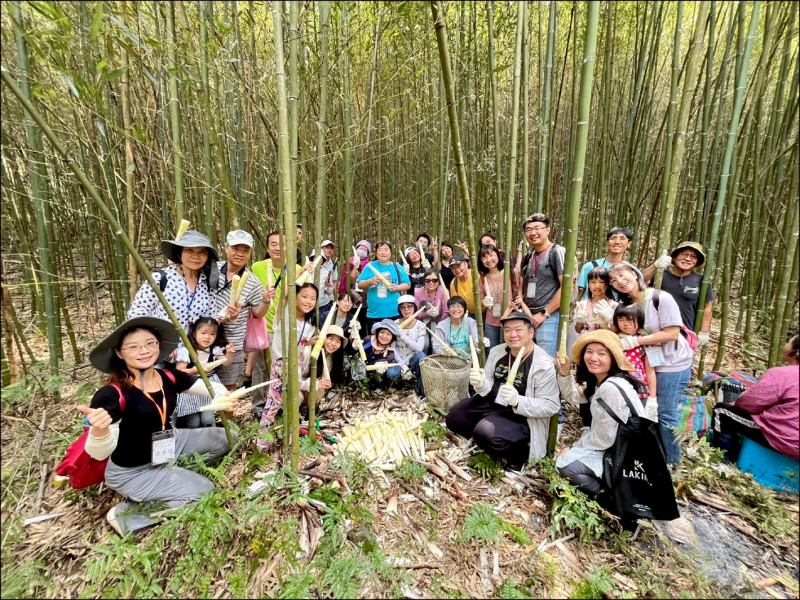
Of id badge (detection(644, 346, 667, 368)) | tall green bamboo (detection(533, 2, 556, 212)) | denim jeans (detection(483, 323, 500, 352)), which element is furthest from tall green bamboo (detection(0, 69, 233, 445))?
tall green bamboo (detection(533, 2, 556, 212))

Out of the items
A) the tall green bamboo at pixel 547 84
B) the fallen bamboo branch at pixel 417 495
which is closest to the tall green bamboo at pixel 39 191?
the fallen bamboo branch at pixel 417 495

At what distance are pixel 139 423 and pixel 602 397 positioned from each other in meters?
2.06

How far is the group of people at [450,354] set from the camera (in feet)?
5.32

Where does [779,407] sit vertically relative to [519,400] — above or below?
above

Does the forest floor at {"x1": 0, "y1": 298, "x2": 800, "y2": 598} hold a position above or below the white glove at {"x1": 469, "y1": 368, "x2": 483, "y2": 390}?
below

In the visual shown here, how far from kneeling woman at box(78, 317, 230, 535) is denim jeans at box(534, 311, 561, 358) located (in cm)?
201

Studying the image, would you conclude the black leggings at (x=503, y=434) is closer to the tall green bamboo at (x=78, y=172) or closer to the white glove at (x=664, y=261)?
the white glove at (x=664, y=261)

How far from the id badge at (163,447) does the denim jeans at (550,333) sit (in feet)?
7.21

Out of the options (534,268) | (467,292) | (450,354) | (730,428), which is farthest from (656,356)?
(467,292)

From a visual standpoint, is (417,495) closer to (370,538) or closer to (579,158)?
(370,538)

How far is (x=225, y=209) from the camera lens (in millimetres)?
2973

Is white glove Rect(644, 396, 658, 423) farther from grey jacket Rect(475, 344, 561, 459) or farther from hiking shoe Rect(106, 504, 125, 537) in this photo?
hiking shoe Rect(106, 504, 125, 537)

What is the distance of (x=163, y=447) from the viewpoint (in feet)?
5.54

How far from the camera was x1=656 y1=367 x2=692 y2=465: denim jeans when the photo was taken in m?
1.96
